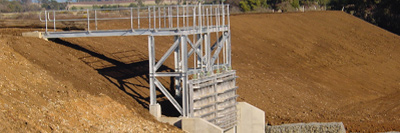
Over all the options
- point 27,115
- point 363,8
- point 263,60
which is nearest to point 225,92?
point 27,115

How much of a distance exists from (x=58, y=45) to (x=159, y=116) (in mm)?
5621

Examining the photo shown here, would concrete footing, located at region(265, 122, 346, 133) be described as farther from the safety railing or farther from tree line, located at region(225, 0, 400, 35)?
tree line, located at region(225, 0, 400, 35)

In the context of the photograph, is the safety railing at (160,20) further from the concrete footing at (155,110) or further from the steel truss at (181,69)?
the concrete footing at (155,110)

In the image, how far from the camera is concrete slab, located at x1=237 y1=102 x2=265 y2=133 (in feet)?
78.0

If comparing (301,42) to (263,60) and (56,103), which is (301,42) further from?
(56,103)

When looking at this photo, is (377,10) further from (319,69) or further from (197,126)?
(197,126)

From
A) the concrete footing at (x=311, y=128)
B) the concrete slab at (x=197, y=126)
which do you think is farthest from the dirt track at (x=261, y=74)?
the concrete footing at (x=311, y=128)

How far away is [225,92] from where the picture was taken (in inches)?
884

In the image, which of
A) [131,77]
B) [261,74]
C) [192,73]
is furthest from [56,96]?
[261,74]

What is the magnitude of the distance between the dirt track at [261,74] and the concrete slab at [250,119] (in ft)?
5.03

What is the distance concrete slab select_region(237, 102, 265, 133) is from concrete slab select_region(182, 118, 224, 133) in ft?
13.3


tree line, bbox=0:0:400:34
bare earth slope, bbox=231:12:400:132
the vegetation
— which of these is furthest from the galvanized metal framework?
the vegetation

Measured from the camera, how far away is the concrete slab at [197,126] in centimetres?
1984

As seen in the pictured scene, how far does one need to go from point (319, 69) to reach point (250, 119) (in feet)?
54.6
